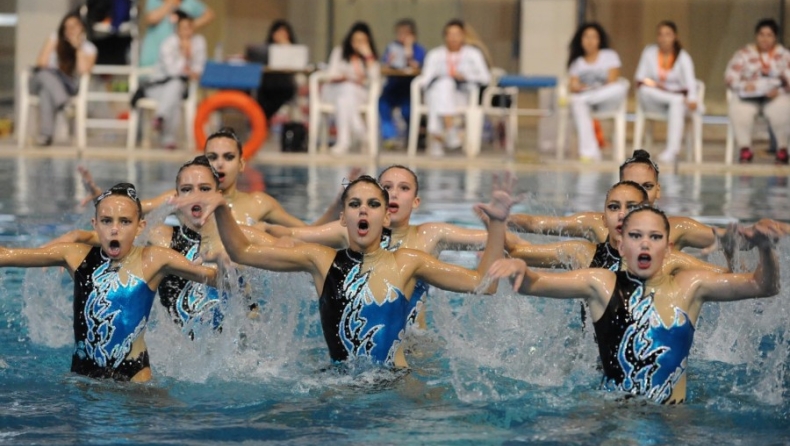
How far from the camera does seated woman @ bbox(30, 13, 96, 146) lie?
15.0 metres

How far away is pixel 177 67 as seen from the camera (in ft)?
48.8

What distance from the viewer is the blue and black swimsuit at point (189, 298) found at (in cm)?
631

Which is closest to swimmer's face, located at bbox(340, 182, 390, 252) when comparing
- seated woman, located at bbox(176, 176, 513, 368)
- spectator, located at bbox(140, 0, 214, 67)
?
seated woman, located at bbox(176, 176, 513, 368)

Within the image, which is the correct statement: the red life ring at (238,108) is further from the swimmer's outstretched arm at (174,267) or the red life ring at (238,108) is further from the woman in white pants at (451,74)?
the swimmer's outstretched arm at (174,267)

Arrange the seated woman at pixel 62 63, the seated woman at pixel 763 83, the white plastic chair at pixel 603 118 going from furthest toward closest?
1. the seated woman at pixel 62 63
2. the white plastic chair at pixel 603 118
3. the seated woman at pixel 763 83

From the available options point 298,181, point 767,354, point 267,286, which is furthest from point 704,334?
point 298,181

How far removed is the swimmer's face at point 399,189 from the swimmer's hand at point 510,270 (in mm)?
1544

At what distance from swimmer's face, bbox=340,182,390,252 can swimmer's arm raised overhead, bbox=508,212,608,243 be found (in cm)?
138

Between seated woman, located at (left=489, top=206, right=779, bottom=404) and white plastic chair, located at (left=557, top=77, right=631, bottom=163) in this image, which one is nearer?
seated woman, located at (left=489, top=206, right=779, bottom=404)

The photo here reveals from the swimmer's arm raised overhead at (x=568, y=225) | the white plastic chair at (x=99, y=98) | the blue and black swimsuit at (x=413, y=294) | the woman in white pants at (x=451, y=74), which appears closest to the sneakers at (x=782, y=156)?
the woman in white pants at (x=451, y=74)

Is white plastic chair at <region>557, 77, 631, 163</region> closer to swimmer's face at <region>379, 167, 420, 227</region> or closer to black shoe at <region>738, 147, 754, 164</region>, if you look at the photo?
black shoe at <region>738, 147, 754, 164</region>

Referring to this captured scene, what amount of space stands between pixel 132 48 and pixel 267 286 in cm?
1063

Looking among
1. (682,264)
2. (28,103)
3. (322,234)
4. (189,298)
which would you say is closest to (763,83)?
(28,103)

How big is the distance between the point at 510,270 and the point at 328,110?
11.0 m
